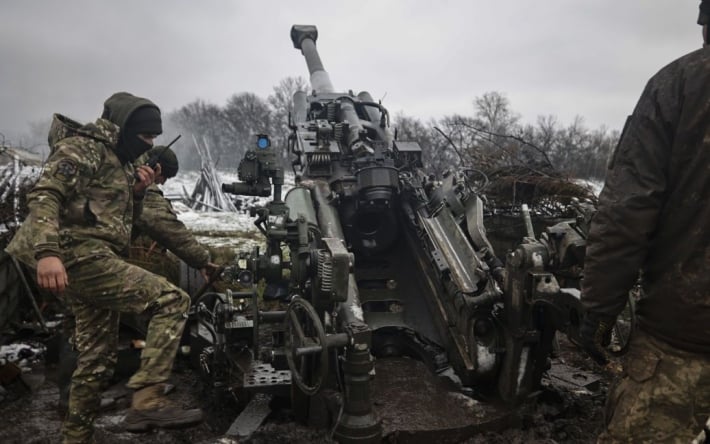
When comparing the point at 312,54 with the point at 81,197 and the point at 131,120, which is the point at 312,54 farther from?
the point at 81,197

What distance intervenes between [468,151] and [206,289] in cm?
497

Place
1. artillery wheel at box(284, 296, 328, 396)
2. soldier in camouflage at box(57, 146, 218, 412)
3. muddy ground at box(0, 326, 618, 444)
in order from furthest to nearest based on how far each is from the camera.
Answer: soldier in camouflage at box(57, 146, 218, 412) < muddy ground at box(0, 326, 618, 444) < artillery wheel at box(284, 296, 328, 396)

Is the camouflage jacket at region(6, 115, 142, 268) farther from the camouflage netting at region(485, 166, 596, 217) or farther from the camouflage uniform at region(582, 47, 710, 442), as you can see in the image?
the camouflage netting at region(485, 166, 596, 217)

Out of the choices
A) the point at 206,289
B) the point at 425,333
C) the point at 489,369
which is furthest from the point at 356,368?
the point at 206,289

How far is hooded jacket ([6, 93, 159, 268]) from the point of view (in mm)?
3082

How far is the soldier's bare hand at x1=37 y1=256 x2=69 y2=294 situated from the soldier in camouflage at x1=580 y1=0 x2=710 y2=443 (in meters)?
2.45

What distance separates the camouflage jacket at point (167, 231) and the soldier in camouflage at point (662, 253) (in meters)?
3.15

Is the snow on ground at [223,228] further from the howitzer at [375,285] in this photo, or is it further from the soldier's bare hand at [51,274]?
the soldier's bare hand at [51,274]

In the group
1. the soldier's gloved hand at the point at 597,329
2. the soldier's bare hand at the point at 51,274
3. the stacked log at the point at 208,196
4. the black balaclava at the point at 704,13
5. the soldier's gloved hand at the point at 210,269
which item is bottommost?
the soldier's gloved hand at the point at 597,329

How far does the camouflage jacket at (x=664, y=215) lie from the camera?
2.13 m

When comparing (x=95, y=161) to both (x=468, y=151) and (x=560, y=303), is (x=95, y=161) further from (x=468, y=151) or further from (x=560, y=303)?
(x=468, y=151)

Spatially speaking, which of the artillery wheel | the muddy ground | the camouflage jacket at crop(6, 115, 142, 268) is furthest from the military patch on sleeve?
the muddy ground

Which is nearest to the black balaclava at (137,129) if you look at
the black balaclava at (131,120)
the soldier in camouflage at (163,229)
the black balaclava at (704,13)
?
the black balaclava at (131,120)

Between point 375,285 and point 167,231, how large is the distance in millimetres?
1905
